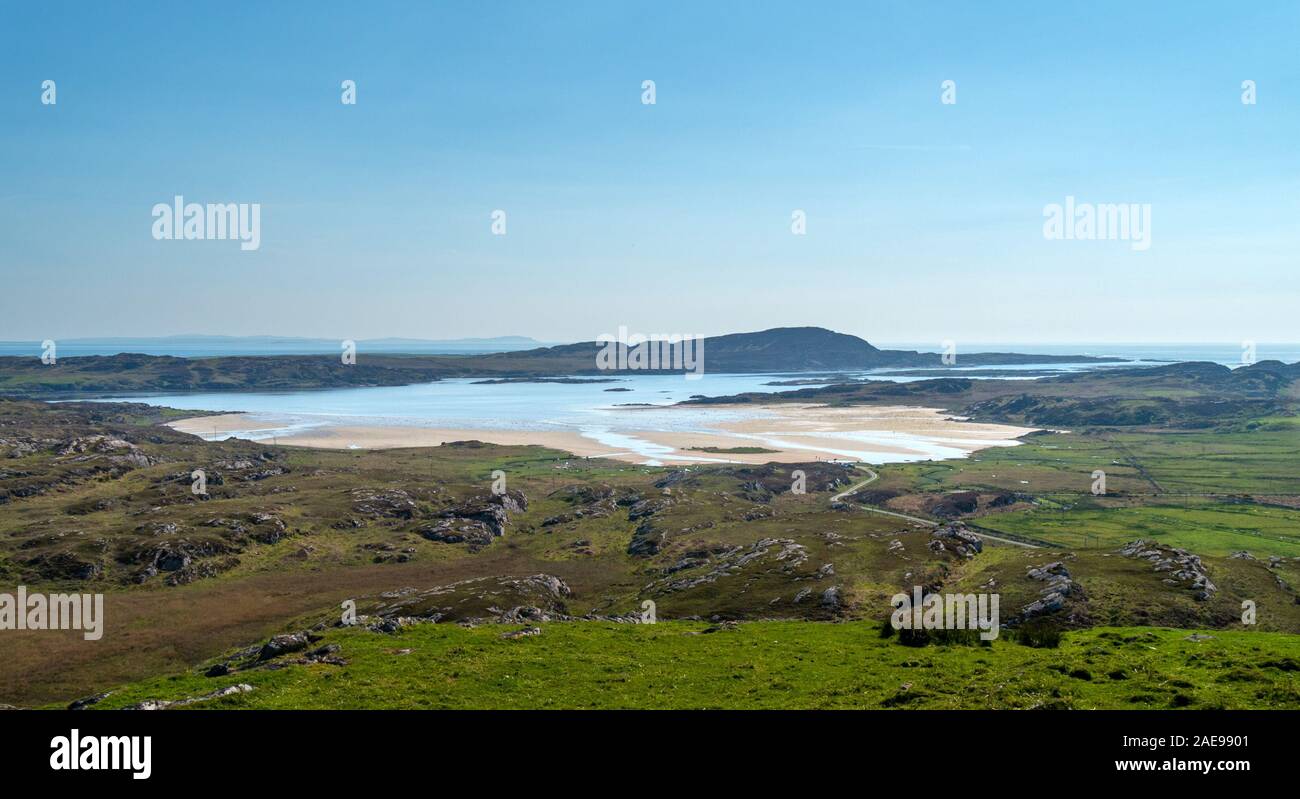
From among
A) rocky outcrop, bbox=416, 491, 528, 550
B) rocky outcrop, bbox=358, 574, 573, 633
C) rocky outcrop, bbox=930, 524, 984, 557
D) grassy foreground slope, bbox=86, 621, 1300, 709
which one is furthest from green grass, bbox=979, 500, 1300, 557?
rocky outcrop, bbox=416, 491, 528, 550

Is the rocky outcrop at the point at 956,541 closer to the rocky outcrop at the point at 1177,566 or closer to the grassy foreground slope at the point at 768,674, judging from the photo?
the rocky outcrop at the point at 1177,566

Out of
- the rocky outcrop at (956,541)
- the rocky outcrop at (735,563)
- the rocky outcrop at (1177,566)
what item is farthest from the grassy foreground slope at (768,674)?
the rocky outcrop at (956,541)

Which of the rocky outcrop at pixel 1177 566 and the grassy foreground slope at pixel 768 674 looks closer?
the grassy foreground slope at pixel 768 674

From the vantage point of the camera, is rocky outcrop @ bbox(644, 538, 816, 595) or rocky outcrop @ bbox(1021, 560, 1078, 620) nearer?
rocky outcrop @ bbox(1021, 560, 1078, 620)

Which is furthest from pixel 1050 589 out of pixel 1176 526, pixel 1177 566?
pixel 1176 526

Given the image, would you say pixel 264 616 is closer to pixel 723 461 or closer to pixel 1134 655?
pixel 1134 655

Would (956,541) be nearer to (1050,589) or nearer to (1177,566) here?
(1177,566)

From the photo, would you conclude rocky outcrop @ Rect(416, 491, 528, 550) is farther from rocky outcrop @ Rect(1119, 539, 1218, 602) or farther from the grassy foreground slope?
rocky outcrop @ Rect(1119, 539, 1218, 602)
